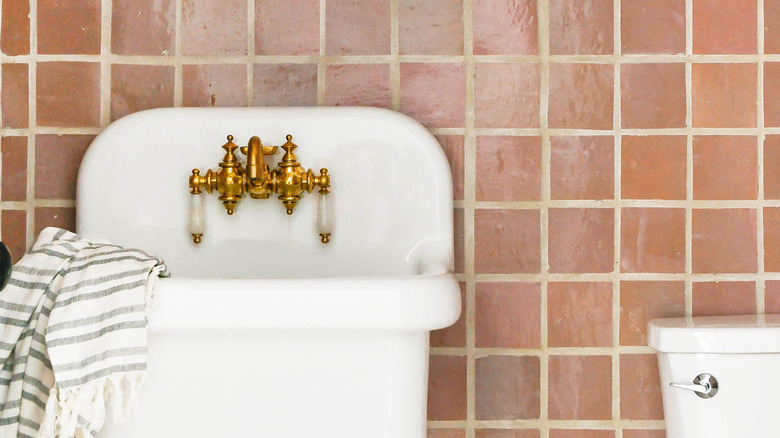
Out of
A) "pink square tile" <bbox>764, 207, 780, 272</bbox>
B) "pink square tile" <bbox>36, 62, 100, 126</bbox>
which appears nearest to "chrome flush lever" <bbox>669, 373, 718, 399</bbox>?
"pink square tile" <bbox>764, 207, 780, 272</bbox>

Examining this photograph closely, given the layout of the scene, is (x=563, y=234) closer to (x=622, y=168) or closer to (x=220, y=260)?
(x=622, y=168)

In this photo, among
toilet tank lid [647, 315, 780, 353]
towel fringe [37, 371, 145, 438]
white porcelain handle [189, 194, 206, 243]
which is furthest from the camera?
white porcelain handle [189, 194, 206, 243]

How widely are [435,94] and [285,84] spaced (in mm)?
222

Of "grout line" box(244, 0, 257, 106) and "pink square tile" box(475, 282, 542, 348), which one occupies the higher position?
"grout line" box(244, 0, 257, 106)

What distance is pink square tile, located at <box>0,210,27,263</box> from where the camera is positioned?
1079mm

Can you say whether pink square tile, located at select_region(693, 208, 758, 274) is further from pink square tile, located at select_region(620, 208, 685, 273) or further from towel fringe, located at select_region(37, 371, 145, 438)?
towel fringe, located at select_region(37, 371, 145, 438)

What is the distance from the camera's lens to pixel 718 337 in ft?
3.11

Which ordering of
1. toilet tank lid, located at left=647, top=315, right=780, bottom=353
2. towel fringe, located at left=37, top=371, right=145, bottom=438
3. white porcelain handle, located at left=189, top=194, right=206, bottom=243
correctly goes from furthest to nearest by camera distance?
1. white porcelain handle, located at left=189, top=194, right=206, bottom=243
2. toilet tank lid, located at left=647, top=315, right=780, bottom=353
3. towel fringe, located at left=37, top=371, right=145, bottom=438

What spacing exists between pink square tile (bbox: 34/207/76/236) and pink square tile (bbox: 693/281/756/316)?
0.93 m

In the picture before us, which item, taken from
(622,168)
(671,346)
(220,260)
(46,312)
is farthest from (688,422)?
(46,312)

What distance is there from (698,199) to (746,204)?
7 cm

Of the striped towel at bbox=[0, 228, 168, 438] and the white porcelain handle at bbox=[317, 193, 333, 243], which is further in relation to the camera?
the white porcelain handle at bbox=[317, 193, 333, 243]

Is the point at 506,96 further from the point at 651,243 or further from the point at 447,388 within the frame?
the point at 447,388

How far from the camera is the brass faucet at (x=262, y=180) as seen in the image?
3.30 ft
